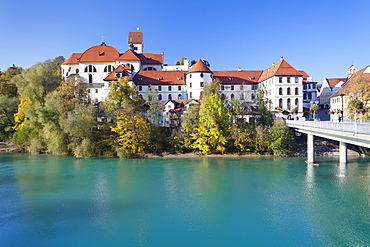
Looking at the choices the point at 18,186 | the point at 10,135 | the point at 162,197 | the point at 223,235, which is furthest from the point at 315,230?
the point at 10,135

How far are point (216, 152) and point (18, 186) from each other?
76.1ft

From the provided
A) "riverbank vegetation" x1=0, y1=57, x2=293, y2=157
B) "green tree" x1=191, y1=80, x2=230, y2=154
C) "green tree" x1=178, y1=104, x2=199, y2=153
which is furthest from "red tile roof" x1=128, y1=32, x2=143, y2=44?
"green tree" x1=191, y1=80, x2=230, y2=154

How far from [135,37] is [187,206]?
6608cm

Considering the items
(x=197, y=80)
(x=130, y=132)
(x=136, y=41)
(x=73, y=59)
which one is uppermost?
(x=136, y=41)

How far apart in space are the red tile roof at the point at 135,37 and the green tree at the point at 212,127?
44.2 m

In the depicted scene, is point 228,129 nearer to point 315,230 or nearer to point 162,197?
point 162,197

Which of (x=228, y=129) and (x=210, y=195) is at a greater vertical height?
(x=228, y=129)

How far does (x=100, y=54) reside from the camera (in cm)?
5516

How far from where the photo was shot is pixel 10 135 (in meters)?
44.9

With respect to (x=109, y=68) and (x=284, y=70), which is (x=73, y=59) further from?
(x=284, y=70)

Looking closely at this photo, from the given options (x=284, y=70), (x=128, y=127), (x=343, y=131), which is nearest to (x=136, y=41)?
(x=284, y=70)

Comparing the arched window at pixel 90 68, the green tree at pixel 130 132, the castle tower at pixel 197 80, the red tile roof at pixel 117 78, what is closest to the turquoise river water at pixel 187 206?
the green tree at pixel 130 132

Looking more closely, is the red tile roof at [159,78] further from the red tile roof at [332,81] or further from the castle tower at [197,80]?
the red tile roof at [332,81]

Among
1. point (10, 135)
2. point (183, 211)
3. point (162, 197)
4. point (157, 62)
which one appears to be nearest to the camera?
point (183, 211)
